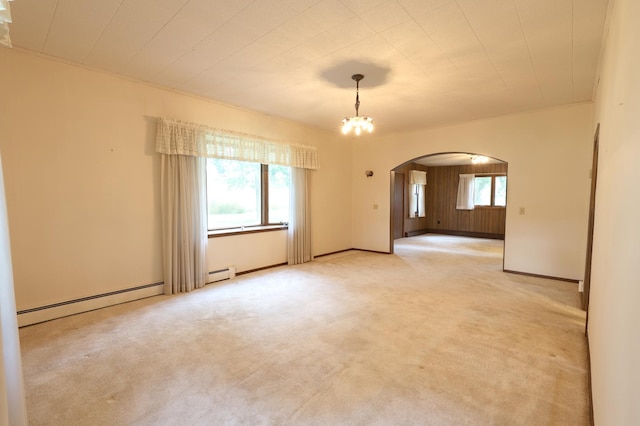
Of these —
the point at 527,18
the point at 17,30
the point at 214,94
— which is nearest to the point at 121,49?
the point at 17,30

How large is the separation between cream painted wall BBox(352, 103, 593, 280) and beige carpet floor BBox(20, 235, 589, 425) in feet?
2.84

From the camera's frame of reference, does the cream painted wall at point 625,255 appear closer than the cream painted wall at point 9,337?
Yes

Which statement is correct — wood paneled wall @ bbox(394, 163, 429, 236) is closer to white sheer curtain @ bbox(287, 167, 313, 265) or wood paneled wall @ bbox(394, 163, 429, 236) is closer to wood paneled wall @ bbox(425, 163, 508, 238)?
wood paneled wall @ bbox(425, 163, 508, 238)

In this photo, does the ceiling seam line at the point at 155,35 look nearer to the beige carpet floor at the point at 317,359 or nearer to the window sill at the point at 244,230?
the window sill at the point at 244,230

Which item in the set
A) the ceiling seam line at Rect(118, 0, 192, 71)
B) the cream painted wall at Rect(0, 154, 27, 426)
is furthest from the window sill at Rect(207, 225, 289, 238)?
the cream painted wall at Rect(0, 154, 27, 426)

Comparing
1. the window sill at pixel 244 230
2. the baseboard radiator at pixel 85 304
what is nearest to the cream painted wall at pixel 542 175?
the window sill at pixel 244 230

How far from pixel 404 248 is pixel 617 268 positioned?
21.1 ft

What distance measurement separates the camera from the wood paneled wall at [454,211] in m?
9.57

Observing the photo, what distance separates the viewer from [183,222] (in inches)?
160

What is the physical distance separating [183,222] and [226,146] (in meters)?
1.31

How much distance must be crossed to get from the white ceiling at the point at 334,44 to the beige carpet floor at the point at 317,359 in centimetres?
271

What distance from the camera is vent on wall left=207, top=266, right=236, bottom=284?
4.51 m

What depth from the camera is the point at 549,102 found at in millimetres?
4461

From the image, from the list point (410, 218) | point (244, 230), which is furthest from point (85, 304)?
point (410, 218)
